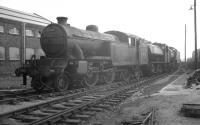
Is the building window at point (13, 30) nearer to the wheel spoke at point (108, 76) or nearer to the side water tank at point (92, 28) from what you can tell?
the side water tank at point (92, 28)

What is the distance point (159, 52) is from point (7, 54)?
1520 cm

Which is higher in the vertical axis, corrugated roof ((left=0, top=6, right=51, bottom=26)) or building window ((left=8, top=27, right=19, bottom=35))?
corrugated roof ((left=0, top=6, right=51, bottom=26))

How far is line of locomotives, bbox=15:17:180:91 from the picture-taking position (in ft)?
38.8

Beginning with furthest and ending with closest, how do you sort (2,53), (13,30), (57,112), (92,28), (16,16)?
(16,16) < (13,30) < (2,53) < (92,28) < (57,112)

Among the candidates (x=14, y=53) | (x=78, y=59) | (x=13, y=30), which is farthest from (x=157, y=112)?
(x=13, y=30)

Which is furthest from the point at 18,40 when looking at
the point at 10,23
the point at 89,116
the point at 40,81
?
the point at 89,116

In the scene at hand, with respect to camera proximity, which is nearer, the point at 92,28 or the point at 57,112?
the point at 57,112

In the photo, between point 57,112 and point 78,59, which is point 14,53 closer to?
point 78,59

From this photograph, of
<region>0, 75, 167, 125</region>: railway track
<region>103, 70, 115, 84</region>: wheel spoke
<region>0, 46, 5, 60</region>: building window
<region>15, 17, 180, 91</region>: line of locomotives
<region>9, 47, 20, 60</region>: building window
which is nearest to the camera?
<region>0, 75, 167, 125</region>: railway track

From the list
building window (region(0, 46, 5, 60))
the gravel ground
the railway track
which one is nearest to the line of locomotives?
the railway track

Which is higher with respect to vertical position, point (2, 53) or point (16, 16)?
point (16, 16)

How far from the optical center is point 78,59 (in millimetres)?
12680

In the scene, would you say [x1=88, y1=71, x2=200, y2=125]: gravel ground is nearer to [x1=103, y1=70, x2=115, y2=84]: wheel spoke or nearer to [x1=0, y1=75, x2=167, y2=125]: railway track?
[x1=0, y1=75, x2=167, y2=125]: railway track

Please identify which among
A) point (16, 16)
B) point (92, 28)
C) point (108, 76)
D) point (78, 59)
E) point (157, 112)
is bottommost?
point (157, 112)
